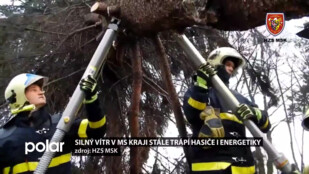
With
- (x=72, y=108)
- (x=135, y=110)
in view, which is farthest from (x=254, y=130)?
(x=135, y=110)

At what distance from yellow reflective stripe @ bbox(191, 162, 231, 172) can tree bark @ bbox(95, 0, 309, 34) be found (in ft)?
4.32

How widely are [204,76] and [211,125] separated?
0.47 meters

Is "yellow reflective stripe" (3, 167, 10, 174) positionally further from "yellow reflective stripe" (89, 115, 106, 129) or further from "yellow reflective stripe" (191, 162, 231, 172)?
"yellow reflective stripe" (191, 162, 231, 172)

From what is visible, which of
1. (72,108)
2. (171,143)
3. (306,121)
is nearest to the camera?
(306,121)

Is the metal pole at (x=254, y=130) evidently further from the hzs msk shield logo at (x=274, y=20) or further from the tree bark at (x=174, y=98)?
the tree bark at (x=174, y=98)

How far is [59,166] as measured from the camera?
393cm

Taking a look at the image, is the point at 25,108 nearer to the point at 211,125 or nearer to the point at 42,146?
the point at 42,146

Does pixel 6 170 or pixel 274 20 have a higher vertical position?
pixel 274 20

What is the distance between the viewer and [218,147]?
393 centimetres

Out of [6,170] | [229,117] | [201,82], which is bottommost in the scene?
[6,170]

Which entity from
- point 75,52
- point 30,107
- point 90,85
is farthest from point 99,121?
point 75,52

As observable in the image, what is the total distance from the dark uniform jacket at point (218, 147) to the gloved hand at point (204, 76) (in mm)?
53

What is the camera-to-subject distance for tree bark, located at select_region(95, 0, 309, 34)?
3.49 m

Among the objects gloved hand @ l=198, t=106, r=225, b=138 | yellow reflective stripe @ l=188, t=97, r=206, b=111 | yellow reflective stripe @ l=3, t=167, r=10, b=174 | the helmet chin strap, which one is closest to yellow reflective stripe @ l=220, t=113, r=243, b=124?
gloved hand @ l=198, t=106, r=225, b=138
